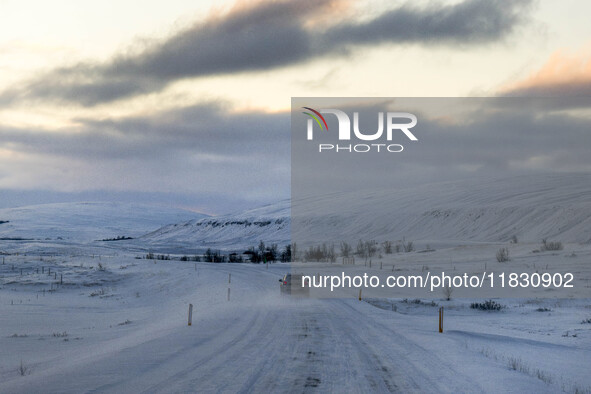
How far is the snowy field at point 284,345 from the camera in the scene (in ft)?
31.8

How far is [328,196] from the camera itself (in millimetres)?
141625

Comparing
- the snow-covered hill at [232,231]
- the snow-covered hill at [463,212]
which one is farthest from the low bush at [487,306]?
the snow-covered hill at [232,231]

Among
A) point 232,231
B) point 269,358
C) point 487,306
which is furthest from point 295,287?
point 232,231

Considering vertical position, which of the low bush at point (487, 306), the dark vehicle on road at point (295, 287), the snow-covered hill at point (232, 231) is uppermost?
the snow-covered hill at point (232, 231)

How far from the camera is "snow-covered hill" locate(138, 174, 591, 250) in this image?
71312mm

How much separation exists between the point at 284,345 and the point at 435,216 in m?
82.1

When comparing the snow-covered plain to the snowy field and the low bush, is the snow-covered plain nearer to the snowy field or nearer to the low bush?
the snowy field

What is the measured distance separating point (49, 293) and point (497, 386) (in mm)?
28690

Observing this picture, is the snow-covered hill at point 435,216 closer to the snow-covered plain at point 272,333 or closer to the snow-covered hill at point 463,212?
the snow-covered hill at point 463,212

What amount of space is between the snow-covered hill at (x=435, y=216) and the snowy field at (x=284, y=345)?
4402 centimetres

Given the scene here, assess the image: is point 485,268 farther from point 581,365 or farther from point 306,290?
point 581,365

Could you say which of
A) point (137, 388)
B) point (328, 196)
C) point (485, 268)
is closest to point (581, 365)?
point (137, 388)

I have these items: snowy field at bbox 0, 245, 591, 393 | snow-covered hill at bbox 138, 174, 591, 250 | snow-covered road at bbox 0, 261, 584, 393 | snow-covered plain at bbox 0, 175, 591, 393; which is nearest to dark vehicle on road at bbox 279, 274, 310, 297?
snowy field at bbox 0, 245, 591, 393

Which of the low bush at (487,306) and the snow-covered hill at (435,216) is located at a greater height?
the snow-covered hill at (435,216)
